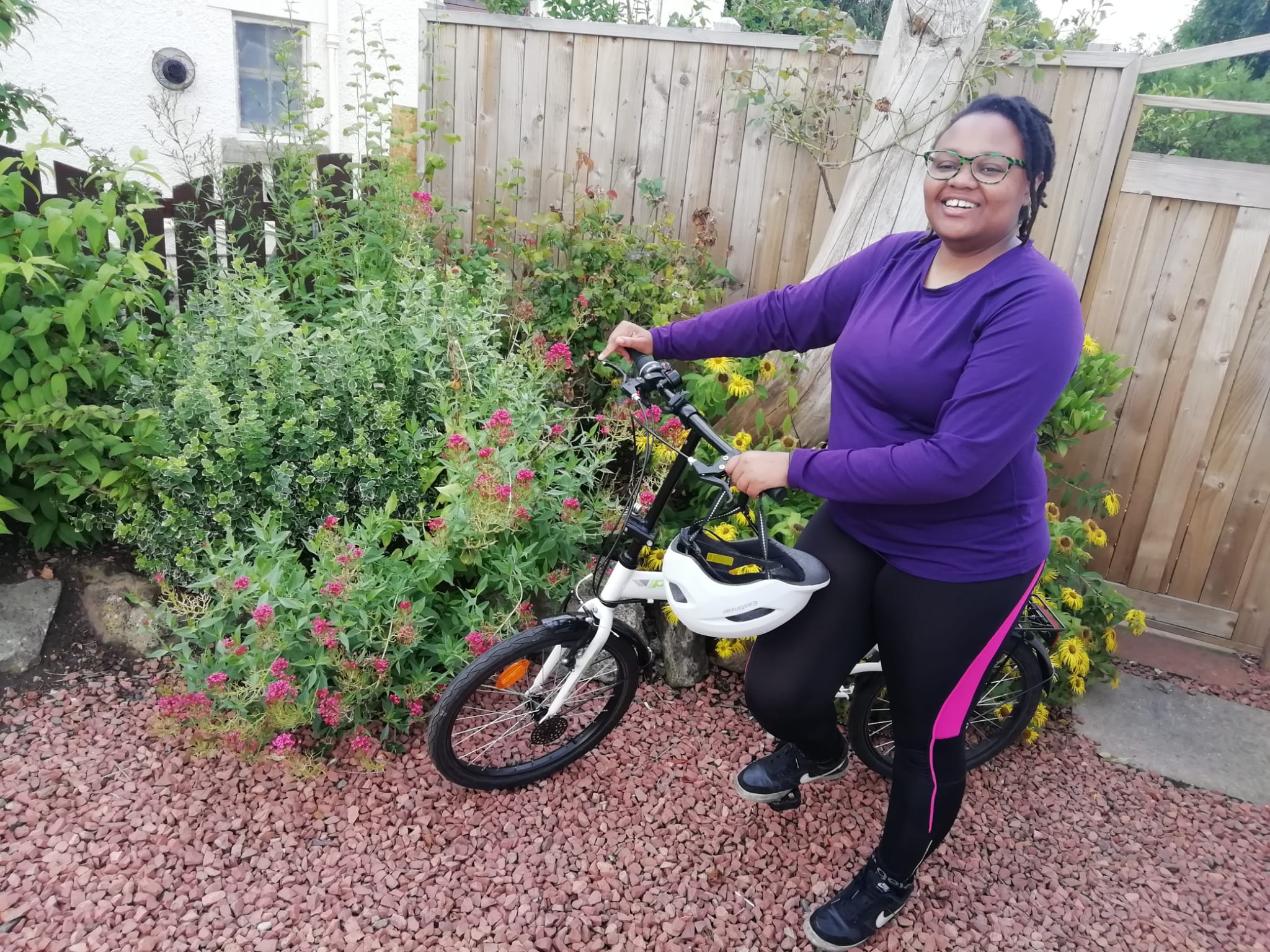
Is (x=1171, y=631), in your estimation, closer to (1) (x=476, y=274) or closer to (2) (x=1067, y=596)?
(2) (x=1067, y=596)

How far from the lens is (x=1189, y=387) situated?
3.26 m

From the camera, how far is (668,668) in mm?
2852

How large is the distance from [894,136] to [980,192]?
1918 millimetres

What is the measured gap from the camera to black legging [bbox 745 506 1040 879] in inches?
66.6

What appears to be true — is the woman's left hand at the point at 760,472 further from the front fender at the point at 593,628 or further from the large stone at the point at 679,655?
the large stone at the point at 679,655

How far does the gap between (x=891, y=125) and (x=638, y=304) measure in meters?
1.22

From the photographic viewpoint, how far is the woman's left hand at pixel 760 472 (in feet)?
5.22

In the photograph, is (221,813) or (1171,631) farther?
(1171,631)

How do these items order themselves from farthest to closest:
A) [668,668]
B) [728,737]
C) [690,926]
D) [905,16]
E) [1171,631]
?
1. [1171,631]
2. [905,16]
3. [668,668]
4. [728,737]
5. [690,926]

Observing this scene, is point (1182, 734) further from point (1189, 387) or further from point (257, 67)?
point (257, 67)

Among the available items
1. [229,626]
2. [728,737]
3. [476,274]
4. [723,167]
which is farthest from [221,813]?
[723,167]

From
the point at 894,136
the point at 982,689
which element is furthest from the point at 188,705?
the point at 894,136

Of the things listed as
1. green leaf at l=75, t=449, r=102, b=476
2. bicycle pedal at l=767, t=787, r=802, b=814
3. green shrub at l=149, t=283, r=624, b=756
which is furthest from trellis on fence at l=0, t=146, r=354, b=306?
bicycle pedal at l=767, t=787, r=802, b=814

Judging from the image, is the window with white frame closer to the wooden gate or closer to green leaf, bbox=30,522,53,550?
green leaf, bbox=30,522,53,550
